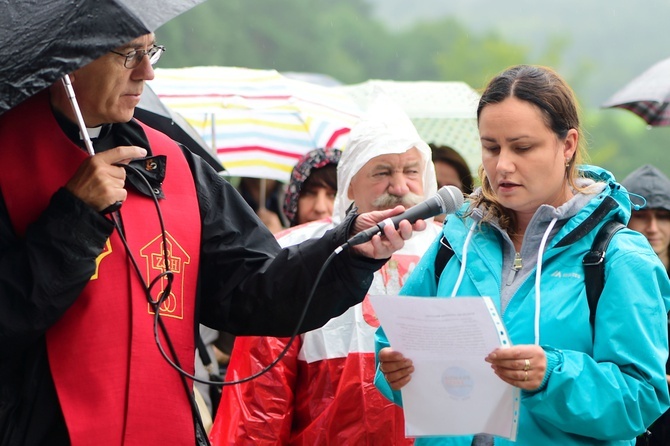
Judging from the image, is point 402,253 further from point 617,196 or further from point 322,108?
point 322,108

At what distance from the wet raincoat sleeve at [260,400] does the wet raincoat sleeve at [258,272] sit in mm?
844

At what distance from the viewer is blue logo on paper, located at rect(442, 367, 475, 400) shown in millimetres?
3318

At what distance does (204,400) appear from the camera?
19.4ft

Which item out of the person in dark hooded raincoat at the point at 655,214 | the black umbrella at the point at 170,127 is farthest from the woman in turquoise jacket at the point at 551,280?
the person in dark hooded raincoat at the point at 655,214

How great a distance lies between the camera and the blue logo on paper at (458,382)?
3.32 metres

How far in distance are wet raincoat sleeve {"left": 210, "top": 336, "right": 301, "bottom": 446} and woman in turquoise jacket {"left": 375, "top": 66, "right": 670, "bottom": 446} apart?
2.52 feet

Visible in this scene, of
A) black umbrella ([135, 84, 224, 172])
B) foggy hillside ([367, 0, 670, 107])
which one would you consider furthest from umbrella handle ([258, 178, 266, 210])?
foggy hillside ([367, 0, 670, 107])

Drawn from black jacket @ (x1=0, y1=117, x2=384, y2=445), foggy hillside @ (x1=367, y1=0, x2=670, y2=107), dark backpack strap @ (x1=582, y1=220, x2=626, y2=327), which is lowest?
black jacket @ (x1=0, y1=117, x2=384, y2=445)

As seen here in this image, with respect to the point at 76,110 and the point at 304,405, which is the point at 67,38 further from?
the point at 304,405

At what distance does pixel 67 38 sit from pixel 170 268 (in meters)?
0.77

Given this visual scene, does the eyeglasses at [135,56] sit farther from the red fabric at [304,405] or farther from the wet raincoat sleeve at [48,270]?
the red fabric at [304,405]

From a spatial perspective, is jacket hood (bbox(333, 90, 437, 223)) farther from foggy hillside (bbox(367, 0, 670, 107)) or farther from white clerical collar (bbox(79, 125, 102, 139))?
foggy hillside (bbox(367, 0, 670, 107))

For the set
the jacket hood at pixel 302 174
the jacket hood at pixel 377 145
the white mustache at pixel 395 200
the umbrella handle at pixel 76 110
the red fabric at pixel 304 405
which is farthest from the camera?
the jacket hood at pixel 302 174

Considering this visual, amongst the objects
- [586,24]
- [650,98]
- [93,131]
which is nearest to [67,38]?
[93,131]
